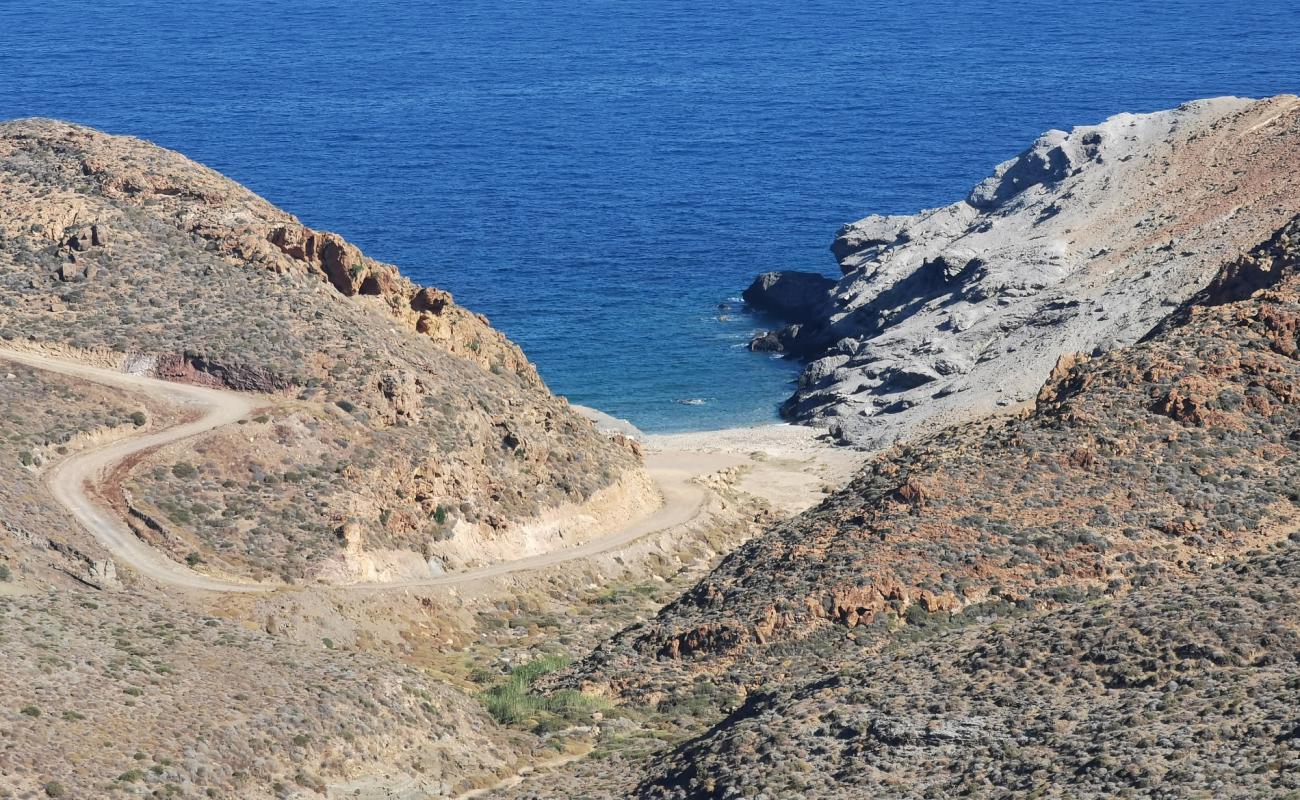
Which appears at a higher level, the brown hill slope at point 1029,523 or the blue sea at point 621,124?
the blue sea at point 621,124

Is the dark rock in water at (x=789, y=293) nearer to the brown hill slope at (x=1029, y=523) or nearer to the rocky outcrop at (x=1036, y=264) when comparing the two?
the rocky outcrop at (x=1036, y=264)

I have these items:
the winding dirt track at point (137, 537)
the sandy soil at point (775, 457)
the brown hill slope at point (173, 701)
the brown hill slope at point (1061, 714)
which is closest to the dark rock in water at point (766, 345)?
the sandy soil at point (775, 457)

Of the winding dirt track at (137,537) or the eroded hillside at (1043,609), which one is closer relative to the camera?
the eroded hillside at (1043,609)

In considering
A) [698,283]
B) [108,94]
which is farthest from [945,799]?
[108,94]

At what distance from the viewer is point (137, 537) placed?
50.9 m

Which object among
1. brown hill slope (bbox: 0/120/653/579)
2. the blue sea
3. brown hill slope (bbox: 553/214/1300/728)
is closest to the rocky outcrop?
the blue sea

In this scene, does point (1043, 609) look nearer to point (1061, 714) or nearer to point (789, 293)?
point (1061, 714)

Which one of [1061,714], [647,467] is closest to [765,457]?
[647,467]

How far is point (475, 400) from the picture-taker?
62844mm

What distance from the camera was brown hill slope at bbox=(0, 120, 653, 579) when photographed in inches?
2120

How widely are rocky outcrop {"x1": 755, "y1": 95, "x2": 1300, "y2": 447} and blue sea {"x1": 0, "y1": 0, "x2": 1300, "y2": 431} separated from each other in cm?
572

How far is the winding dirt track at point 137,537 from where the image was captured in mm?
50125

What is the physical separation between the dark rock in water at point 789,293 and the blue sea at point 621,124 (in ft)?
4.90

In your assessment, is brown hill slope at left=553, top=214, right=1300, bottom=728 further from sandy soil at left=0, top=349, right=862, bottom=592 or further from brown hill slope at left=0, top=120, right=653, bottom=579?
sandy soil at left=0, top=349, right=862, bottom=592
